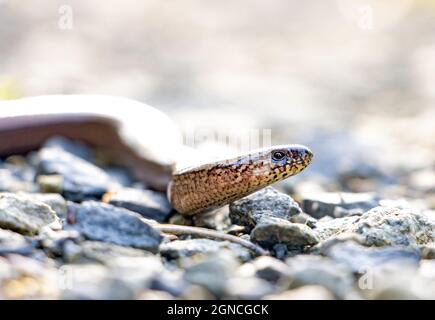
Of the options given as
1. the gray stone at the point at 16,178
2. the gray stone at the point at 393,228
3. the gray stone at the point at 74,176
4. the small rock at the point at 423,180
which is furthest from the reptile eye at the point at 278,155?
the small rock at the point at 423,180

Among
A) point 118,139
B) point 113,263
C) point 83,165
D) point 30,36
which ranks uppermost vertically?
point 30,36

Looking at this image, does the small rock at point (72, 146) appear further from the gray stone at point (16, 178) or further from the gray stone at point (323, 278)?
the gray stone at point (323, 278)

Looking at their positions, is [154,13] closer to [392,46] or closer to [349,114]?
[392,46]

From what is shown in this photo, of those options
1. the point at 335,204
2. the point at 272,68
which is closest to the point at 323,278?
the point at 335,204

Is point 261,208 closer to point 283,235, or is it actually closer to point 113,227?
point 283,235

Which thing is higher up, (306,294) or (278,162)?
(278,162)
